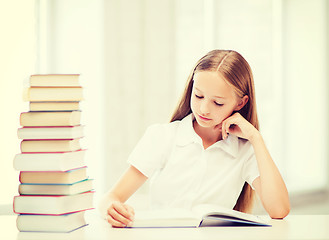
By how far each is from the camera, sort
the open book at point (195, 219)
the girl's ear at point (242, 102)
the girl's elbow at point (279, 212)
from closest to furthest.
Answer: the open book at point (195, 219)
the girl's elbow at point (279, 212)
the girl's ear at point (242, 102)

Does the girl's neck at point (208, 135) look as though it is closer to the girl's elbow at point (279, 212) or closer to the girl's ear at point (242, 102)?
the girl's ear at point (242, 102)

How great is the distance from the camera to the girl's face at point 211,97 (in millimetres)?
1603

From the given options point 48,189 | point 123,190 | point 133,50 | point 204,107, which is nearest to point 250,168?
point 204,107

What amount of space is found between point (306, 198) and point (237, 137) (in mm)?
2982

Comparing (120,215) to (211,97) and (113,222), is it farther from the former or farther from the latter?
(211,97)

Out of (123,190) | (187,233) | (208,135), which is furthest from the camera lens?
(208,135)

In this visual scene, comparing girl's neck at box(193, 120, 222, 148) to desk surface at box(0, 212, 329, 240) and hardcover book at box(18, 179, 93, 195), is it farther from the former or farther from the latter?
hardcover book at box(18, 179, 93, 195)

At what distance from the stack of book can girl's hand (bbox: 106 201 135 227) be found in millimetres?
88

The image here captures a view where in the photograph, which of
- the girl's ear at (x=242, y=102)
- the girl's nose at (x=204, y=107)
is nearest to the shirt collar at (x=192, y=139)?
the girl's ear at (x=242, y=102)

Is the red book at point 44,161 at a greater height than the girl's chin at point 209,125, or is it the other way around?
the girl's chin at point 209,125

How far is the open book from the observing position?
134cm

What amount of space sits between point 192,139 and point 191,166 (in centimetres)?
10

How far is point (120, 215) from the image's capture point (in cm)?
134

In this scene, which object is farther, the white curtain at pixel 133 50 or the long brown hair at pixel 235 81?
the white curtain at pixel 133 50
